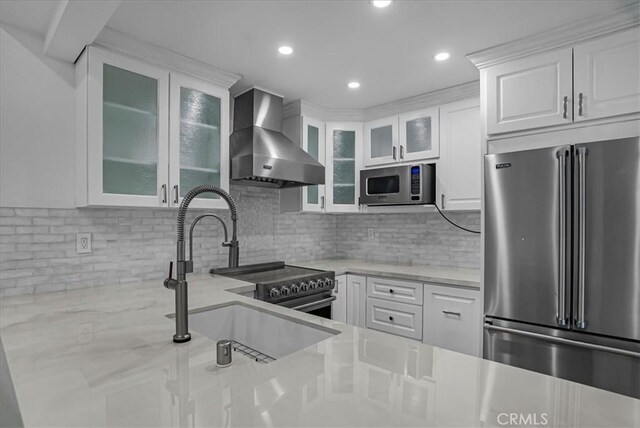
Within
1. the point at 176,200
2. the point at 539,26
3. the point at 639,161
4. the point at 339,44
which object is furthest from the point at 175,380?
the point at 539,26

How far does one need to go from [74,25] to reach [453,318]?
115 inches

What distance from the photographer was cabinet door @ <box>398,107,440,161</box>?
297 centimetres

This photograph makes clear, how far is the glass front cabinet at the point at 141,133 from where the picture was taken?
6.41 feet

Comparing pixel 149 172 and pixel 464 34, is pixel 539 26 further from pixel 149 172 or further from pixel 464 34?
pixel 149 172

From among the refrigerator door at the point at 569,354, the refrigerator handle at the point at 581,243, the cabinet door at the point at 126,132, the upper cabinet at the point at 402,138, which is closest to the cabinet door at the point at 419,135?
the upper cabinet at the point at 402,138

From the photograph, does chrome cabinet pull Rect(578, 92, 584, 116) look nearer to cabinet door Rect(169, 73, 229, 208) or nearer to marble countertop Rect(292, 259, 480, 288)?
marble countertop Rect(292, 259, 480, 288)

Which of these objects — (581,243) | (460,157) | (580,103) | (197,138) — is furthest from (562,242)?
(197,138)

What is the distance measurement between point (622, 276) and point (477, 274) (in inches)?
43.0

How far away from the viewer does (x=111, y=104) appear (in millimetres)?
2012

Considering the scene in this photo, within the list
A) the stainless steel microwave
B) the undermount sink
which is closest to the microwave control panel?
the stainless steel microwave

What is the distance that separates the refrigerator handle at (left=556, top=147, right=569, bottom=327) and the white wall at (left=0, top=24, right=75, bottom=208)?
285 centimetres

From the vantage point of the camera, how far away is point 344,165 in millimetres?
3451

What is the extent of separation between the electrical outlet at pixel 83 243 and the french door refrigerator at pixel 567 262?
8.28 feet

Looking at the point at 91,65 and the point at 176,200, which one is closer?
the point at 91,65
